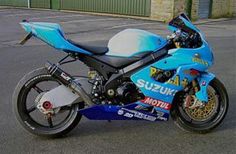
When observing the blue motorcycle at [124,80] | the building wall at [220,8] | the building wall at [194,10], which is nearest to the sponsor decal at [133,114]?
the blue motorcycle at [124,80]

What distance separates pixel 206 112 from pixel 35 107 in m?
1.93

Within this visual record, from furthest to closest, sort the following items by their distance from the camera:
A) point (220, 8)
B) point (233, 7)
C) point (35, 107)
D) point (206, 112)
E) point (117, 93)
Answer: point (233, 7)
point (220, 8)
point (206, 112)
point (35, 107)
point (117, 93)

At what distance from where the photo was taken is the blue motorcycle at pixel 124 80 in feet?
13.8

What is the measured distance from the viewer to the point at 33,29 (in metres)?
4.08

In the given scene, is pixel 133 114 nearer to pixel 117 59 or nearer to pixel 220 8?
pixel 117 59

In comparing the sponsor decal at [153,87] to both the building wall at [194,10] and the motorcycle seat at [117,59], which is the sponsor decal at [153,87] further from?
the building wall at [194,10]

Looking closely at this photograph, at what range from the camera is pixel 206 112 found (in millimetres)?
4547

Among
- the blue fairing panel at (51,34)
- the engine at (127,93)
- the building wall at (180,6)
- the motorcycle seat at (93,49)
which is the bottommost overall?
the engine at (127,93)

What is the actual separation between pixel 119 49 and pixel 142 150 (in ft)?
3.54

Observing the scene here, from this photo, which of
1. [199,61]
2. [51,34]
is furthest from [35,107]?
[199,61]

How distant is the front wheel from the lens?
448cm

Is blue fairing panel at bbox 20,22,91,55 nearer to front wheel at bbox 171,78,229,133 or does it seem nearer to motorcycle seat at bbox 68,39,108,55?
motorcycle seat at bbox 68,39,108,55

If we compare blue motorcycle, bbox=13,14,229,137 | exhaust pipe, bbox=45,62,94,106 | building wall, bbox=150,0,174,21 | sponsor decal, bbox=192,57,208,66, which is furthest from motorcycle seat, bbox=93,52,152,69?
building wall, bbox=150,0,174,21

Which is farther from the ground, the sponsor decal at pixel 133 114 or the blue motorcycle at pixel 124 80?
the blue motorcycle at pixel 124 80
